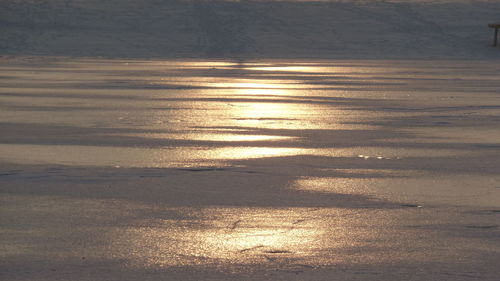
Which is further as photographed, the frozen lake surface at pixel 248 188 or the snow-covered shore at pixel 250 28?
the snow-covered shore at pixel 250 28

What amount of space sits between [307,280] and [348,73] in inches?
730

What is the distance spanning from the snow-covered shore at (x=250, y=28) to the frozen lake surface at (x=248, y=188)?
1906 cm

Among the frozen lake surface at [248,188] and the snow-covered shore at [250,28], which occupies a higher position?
the frozen lake surface at [248,188]

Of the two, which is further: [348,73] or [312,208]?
[348,73]

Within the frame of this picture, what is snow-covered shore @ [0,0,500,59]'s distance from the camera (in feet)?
112

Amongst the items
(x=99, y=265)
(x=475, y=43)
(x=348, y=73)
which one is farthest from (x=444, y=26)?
(x=99, y=265)

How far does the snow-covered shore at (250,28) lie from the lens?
34281 millimetres

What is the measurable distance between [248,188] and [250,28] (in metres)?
33.6

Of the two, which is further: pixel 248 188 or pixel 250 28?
pixel 250 28

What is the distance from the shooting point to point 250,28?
132 ft

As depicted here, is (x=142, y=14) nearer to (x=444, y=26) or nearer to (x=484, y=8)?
(x=444, y=26)

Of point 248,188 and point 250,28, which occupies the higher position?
point 248,188

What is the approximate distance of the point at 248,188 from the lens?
7.11 m

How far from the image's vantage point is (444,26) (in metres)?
41.3
